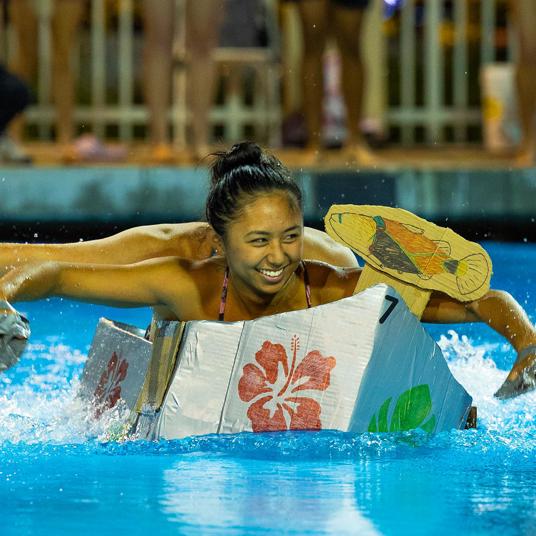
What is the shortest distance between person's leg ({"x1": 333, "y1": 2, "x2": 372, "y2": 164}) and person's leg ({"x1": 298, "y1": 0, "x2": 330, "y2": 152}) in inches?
4.2

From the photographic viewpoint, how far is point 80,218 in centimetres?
753

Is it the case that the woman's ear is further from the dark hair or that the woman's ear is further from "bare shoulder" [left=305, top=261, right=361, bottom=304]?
"bare shoulder" [left=305, top=261, right=361, bottom=304]

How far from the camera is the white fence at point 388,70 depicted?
10297mm

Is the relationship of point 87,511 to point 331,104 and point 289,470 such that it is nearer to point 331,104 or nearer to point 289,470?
point 289,470

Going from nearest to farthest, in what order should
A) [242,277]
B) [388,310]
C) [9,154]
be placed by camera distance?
[388,310], [242,277], [9,154]

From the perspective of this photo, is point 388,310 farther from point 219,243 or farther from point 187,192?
point 187,192

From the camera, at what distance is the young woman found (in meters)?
3.43

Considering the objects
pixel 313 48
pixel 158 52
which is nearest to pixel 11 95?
pixel 158 52

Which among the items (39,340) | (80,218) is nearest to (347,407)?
(39,340)

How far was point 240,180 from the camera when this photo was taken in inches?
137

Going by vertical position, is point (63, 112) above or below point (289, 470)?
above

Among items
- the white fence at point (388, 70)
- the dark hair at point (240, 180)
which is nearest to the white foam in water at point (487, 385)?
the dark hair at point (240, 180)

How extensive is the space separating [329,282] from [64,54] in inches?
167

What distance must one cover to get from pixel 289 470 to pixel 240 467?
0.12m
